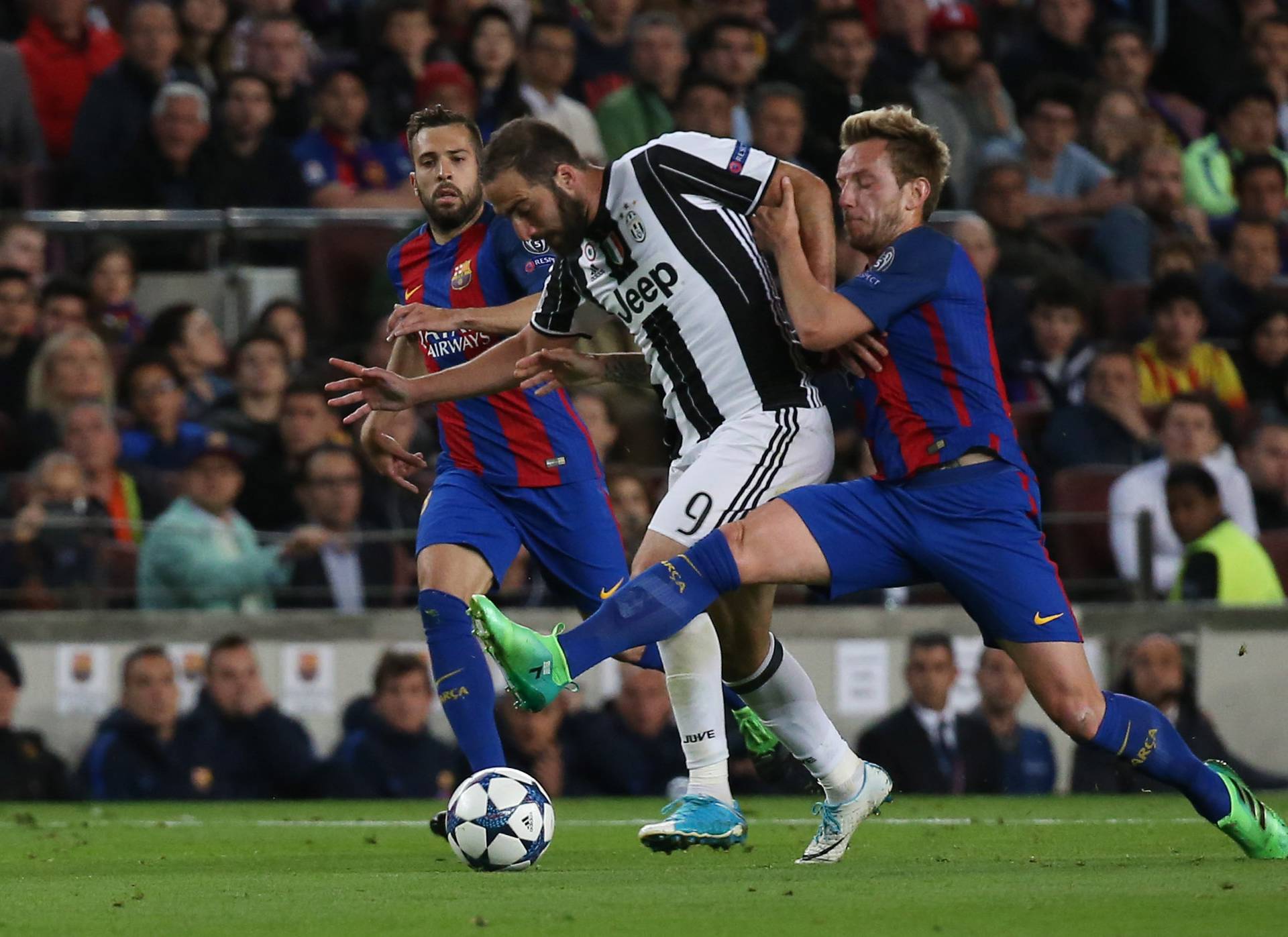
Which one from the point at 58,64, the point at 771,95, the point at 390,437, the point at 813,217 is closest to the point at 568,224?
the point at 813,217

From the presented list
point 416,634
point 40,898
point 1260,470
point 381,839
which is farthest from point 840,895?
point 1260,470

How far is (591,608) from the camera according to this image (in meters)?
8.55

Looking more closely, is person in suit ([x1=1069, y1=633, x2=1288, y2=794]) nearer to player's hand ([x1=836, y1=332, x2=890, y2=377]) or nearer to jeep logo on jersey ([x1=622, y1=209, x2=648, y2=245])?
player's hand ([x1=836, y1=332, x2=890, y2=377])

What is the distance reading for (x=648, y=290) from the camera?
7117 millimetres

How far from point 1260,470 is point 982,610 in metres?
6.70

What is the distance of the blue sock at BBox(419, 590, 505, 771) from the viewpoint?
796 centimetres

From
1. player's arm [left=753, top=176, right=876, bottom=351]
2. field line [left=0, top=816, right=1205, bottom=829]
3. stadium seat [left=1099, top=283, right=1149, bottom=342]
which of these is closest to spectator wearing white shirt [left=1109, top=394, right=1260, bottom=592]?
stadium seat [left=1099, top=283, right=1149, bottom=342]

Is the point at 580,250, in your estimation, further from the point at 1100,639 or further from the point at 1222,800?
the point at 1100,639

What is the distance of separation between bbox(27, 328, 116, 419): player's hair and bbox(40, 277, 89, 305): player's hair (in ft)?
1.85

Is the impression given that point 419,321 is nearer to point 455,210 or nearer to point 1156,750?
point 455,210

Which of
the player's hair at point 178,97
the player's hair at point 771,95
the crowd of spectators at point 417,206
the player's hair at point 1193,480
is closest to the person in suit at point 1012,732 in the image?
the crowd of spectators at point 417,206

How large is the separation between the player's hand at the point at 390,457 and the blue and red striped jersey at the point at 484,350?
0.21 metres

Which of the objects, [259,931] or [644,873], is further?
[644,873]

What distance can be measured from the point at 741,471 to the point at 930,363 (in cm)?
69
